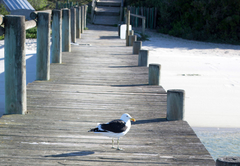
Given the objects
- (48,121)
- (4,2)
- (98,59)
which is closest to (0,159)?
(48,121)

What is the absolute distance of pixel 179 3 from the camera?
77.6 feet

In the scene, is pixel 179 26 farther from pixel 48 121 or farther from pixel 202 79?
pixel 48 121

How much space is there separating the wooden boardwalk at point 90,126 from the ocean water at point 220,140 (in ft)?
5.60

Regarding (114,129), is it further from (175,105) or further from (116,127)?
(175,105)

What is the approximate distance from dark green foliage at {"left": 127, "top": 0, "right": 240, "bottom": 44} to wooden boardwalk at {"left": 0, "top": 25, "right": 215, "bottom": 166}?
16240mm

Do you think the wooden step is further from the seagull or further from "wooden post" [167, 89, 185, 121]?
the seagull

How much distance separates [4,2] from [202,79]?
11.0 m

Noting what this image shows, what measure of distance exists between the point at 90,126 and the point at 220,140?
387 cm

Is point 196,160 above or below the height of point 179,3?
below

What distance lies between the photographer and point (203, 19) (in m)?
23.1

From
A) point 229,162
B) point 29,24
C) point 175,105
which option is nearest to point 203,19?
point 29,24

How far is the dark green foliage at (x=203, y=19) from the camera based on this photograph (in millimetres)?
22297

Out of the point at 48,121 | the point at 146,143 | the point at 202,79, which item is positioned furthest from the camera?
the point at 202,79

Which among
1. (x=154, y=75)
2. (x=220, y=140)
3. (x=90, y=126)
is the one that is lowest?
(x=220, y=140)
